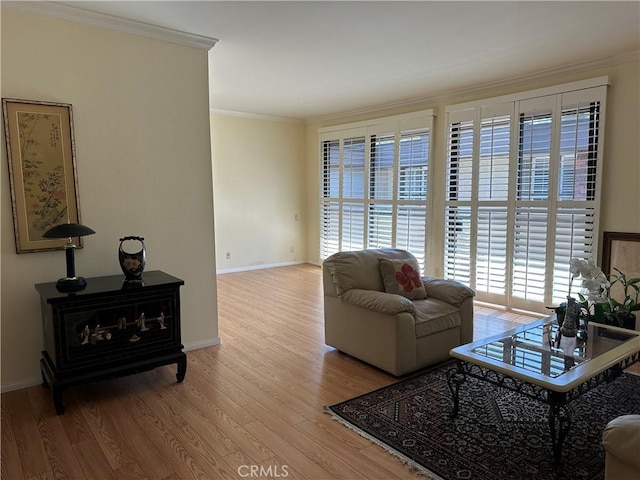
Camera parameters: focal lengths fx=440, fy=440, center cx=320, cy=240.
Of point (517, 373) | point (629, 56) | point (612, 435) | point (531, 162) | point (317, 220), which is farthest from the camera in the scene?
point (317, 220)

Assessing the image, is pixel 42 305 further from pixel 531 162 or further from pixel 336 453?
pixel 531 162

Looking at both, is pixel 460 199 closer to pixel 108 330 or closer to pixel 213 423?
pixel 213 423

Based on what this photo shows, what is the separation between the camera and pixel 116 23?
3.18 meters

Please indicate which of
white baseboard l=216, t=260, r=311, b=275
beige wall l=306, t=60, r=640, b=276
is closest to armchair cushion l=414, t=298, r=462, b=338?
beige wall l=306, t=60, r=640, b=276

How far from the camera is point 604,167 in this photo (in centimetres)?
426

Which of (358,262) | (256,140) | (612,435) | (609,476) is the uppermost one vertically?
(256,140)

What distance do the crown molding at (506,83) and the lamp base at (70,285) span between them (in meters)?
4.60

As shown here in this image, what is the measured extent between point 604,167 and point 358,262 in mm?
2680

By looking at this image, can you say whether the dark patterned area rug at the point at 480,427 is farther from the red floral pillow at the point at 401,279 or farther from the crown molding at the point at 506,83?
the crown molding at the point at 506,83

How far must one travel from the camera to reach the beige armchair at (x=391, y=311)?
3143 mm

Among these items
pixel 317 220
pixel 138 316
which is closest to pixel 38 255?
pixel 138 316

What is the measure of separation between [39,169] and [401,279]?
108 inches

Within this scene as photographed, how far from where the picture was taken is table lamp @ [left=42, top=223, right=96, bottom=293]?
9.05 ft

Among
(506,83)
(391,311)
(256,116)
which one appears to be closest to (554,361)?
(391,311)
